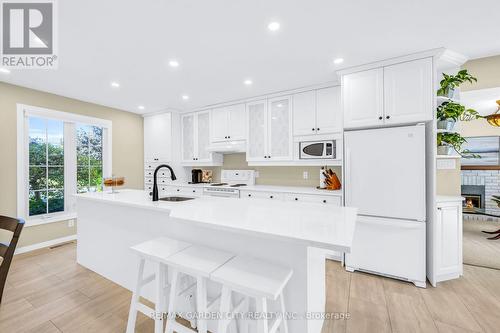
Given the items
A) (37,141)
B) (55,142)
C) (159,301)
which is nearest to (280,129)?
(159,301)

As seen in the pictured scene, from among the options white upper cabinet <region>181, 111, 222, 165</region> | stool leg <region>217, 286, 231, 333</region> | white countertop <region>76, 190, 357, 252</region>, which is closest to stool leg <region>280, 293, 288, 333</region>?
stool leg <region>217, 286, 231, 333</region>

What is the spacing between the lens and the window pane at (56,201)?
3557 millimetres

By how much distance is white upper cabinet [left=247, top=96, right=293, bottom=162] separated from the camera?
3459 millimetres

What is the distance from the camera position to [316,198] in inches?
115

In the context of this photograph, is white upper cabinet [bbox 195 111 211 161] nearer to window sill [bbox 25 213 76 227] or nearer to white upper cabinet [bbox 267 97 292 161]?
white upper cabinet [bbox 267 97 292 161]

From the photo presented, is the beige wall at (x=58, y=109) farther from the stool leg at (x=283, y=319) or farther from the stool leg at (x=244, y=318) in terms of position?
the stool leg at (x=283, y=319)

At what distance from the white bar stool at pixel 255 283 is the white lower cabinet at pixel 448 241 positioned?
2090 mm

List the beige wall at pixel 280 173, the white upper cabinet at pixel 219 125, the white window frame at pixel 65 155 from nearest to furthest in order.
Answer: the white window frame at pixel 65 155
the beige wall at pixel 280 173
the white upper cabinet at pixel 219 125

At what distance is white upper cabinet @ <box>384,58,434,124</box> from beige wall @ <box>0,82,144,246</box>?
15.2ft

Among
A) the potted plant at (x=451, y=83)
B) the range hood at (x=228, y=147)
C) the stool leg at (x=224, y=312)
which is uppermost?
the potted plant at (x=451, y=83)

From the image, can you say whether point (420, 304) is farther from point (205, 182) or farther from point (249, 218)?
point (205, 182)

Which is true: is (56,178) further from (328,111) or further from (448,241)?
(448,241)

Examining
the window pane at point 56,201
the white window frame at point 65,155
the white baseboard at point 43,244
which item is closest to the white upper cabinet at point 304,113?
the white window frame at point 65,155

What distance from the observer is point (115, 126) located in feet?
14.3
